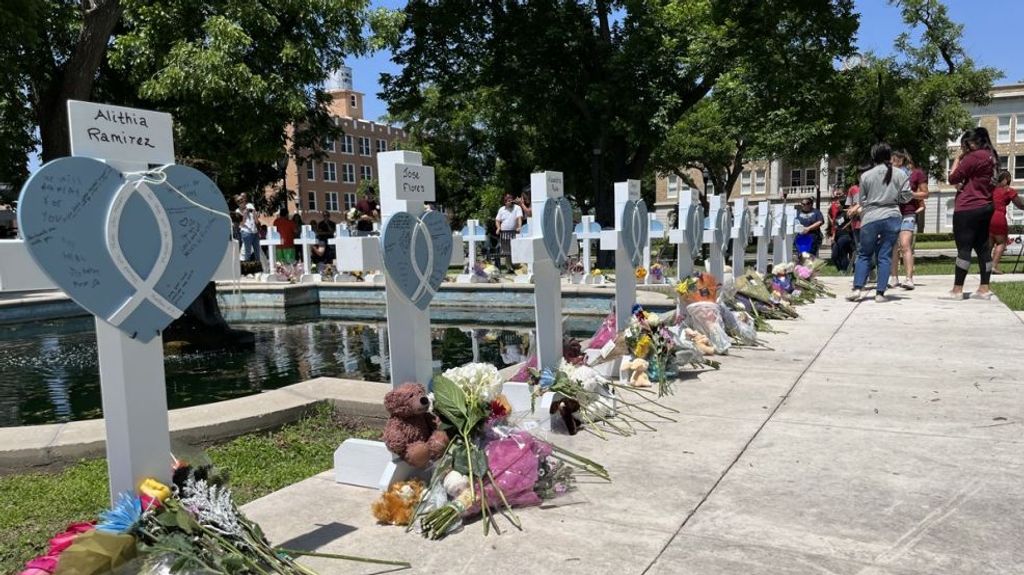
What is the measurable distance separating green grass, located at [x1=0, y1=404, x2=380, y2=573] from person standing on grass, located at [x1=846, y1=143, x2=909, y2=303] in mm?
6534

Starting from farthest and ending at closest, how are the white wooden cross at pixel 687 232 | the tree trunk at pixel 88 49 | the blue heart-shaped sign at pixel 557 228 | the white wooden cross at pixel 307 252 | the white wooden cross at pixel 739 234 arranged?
the white wooden cross at pixel 307 252
the tree trunk at pixel 88 49
the white wooden cross at pixel 739 234
the white wooden cross at pixel 687 232
the blue heart-shaped sign at pixel 557 228

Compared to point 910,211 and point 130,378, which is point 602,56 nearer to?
point 910,211

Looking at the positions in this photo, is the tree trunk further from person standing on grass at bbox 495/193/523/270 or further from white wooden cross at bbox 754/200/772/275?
white wooden cross at bbox 754/200/772/275

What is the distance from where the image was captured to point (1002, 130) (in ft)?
186

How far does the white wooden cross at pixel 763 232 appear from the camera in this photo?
1009cm

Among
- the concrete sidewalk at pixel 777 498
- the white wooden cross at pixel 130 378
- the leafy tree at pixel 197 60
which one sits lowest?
the concrete sidewalk at pixel 777 498

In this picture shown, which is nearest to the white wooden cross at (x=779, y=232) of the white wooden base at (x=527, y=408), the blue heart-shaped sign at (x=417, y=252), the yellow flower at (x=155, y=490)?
the white wooden base at (x=527, y=408)

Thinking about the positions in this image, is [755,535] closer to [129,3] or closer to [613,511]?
[613,511]

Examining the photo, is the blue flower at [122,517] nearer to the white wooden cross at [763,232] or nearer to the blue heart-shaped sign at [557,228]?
the blue heart-shaped sign at [557,228]

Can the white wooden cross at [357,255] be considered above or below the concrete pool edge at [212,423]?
above

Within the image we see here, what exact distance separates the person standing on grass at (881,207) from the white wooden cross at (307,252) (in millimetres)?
10370

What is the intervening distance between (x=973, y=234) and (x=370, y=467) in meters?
7.59

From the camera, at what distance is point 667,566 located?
2.46 m

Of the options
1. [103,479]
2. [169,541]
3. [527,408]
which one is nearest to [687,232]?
[527,408]
